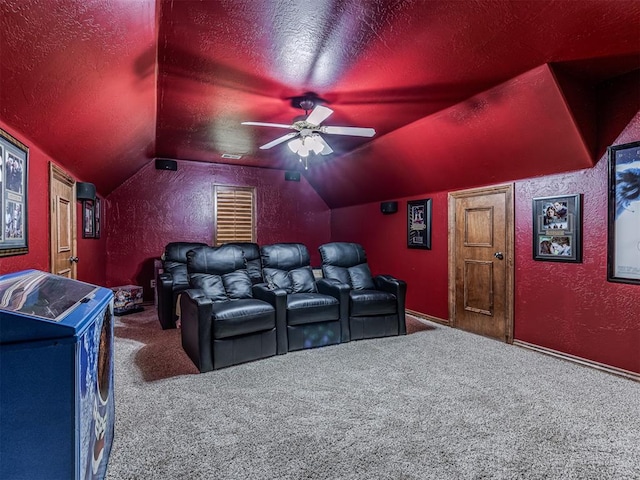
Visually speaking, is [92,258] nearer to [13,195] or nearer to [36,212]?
[36,212]

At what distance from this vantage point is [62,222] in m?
3.33

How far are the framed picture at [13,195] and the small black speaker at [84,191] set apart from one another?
1.59 metres

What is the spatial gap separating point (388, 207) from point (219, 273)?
9.67 feet

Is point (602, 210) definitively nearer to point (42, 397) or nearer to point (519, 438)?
point (519, 438)

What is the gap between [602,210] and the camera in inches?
119

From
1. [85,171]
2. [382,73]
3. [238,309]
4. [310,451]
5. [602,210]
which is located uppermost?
[382,73]

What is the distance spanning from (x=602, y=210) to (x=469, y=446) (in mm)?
2439

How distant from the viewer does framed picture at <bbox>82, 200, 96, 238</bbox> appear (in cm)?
413

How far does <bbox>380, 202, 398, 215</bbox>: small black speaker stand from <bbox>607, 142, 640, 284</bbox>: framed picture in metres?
2.84

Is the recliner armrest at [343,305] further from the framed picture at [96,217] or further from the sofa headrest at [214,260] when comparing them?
the framed picture at [96,217]

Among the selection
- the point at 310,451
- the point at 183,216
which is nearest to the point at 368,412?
the point at 310,451

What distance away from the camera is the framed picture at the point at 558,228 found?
3182mm

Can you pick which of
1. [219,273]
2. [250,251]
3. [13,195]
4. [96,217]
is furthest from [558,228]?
[96,217]

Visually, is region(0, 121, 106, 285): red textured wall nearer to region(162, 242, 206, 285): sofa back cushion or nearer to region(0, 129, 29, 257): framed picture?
region(0, 129, 29, 257): framed picture
